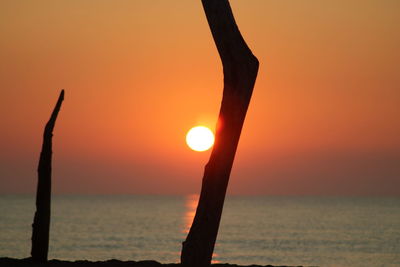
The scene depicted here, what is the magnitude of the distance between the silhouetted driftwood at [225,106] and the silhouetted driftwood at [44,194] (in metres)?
8.09

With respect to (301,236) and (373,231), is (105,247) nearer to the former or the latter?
(301,236)

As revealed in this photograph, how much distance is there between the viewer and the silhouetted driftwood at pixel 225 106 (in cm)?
1163

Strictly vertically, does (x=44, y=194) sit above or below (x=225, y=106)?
above

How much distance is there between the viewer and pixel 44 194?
19484mm

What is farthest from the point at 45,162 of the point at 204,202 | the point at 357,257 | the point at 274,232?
the point at 274,232

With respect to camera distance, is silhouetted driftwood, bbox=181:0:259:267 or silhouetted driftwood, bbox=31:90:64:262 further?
silhouetted driftwood, bbox=31:90:64:262

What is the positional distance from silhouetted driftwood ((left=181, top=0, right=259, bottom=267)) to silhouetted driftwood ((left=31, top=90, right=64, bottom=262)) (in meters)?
8.09

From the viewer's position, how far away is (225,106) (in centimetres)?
1170

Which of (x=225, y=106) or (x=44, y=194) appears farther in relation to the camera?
(x=44, y=194)

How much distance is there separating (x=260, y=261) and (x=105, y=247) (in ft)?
41.7

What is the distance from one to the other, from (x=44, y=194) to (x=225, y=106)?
28.9 ft

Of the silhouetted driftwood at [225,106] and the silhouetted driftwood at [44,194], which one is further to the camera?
the silhouetted driftwood at [44,194]

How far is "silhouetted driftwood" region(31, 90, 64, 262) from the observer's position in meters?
19.1

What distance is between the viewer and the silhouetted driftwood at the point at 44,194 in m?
19.1
